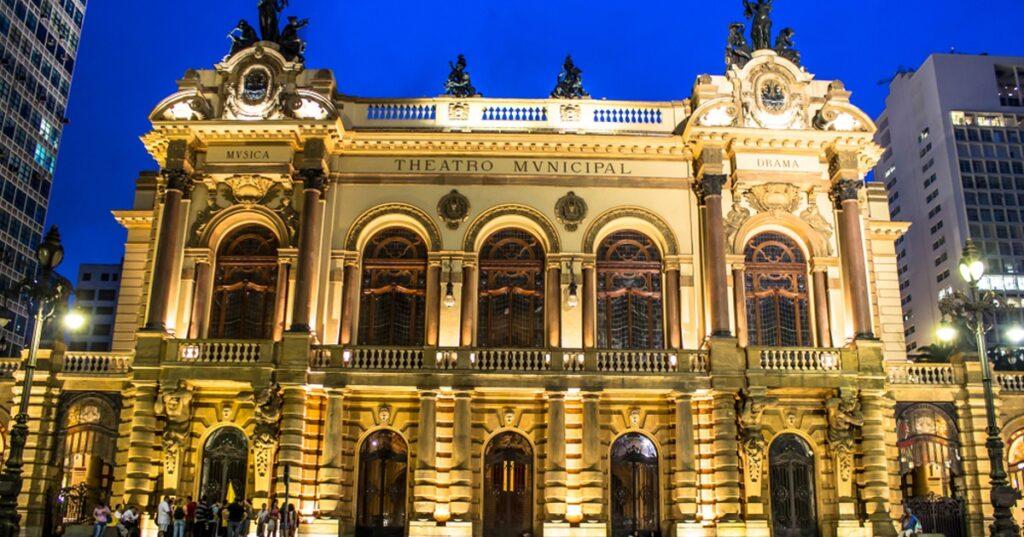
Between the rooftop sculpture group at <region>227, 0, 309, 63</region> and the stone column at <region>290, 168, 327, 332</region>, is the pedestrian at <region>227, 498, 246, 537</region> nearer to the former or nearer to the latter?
the stone column at <region>290, 168, 327, 332</region>

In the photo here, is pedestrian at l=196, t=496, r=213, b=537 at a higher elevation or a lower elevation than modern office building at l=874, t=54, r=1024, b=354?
Result: lower

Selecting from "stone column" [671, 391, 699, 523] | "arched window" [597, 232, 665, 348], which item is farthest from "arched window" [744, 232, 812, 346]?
"stone column" [671, 391, 699, 523]

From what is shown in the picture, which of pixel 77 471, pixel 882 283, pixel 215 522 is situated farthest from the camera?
pixel 882 283

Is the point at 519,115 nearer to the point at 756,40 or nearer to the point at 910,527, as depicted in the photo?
the point at 756,40

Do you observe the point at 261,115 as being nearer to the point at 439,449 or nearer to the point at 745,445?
the point at 439,449

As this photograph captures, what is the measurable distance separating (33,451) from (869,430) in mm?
25455

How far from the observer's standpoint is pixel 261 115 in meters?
30.7

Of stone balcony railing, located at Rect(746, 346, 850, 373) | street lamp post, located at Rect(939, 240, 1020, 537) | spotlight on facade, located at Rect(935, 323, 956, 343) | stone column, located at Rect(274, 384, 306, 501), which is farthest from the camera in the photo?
stone balcony railing, located at Rect(746, 346, 850, 373)

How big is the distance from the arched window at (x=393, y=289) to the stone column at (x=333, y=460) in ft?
8.51

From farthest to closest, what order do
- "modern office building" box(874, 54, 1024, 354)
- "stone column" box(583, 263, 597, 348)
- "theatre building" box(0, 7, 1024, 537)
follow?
"modern office building" box(874, 54, 1024, 354) < "stone column" box(583, 263, 597, 348) < "theatre building" box(0, 7, 1024, 537)

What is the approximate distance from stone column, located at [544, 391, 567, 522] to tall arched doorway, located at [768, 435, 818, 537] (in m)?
6.44

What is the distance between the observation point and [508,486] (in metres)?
28.7

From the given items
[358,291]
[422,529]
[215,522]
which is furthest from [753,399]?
[215,522]

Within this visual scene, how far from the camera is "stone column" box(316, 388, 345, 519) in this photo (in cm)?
2747
